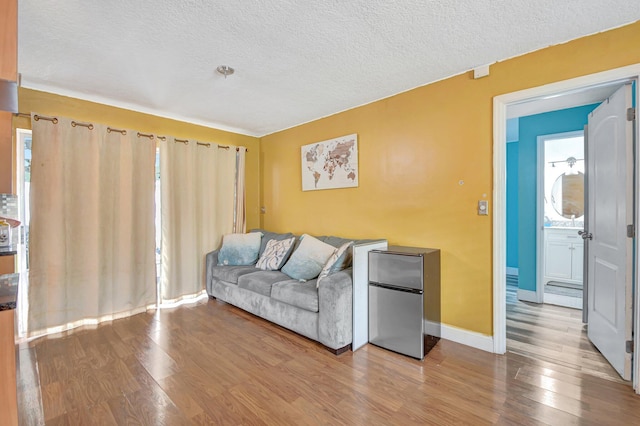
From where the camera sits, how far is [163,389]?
195cm

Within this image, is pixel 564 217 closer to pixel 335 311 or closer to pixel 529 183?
pixel 529 183

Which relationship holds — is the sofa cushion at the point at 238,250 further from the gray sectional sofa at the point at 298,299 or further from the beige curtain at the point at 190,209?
the beige curtain at the point at 190,209

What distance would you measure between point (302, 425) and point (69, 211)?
302 cm

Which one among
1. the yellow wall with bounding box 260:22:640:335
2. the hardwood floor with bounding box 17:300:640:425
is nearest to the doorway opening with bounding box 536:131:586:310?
the yellow wall with bounding box 260:22:640:335

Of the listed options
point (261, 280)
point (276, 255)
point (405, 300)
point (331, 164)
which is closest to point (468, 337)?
point (405, 300)

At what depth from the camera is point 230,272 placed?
3.52m

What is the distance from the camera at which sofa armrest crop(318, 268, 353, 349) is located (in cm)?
240

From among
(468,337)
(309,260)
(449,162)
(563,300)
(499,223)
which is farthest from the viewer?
(563,300)

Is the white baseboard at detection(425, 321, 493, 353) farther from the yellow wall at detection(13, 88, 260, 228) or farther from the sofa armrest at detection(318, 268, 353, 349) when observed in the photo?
the yellow wall at detection(13, 88, 260, 228)

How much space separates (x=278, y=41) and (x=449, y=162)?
1771mm

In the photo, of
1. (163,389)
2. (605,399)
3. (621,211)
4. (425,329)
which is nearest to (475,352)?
(425,329)

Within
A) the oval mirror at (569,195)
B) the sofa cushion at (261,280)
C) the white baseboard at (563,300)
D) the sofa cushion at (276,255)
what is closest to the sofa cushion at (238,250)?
the sofa cushion at (276,255)

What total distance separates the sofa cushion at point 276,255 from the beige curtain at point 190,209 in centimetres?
90

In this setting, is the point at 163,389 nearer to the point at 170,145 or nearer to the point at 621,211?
the point at 170,145
